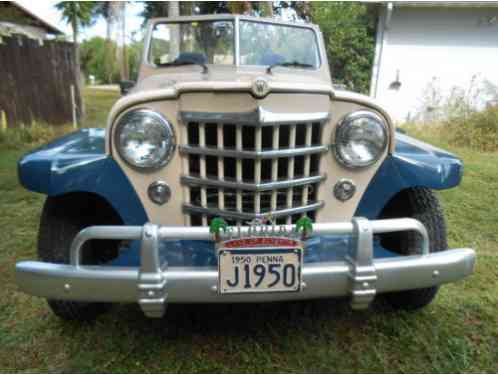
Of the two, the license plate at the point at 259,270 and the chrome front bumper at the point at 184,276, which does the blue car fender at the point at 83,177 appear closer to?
the chrome front bumper at the point at 184,276

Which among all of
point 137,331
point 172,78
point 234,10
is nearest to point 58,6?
point 234,10

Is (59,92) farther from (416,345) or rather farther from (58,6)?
(416,345)

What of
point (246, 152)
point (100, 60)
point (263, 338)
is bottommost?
point (263, 338)

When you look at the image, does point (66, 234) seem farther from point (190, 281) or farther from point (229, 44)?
point (229, 44)

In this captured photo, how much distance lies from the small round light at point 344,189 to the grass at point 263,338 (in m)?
0.70

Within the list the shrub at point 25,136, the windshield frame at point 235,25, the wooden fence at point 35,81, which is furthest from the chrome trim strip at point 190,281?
the wooden fence at point 35,81

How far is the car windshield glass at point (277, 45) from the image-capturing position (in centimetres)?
244

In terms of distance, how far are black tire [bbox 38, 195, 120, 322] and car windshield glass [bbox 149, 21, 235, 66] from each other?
1166mm

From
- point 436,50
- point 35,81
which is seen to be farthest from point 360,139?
point 436,50

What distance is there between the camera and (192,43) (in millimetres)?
2861

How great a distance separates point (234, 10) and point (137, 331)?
22.7 ft

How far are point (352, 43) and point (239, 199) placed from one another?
30.2ft

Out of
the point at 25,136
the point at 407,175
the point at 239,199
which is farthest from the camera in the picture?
the point at 25,136

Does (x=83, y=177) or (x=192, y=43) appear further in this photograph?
(x=192, y=43)
